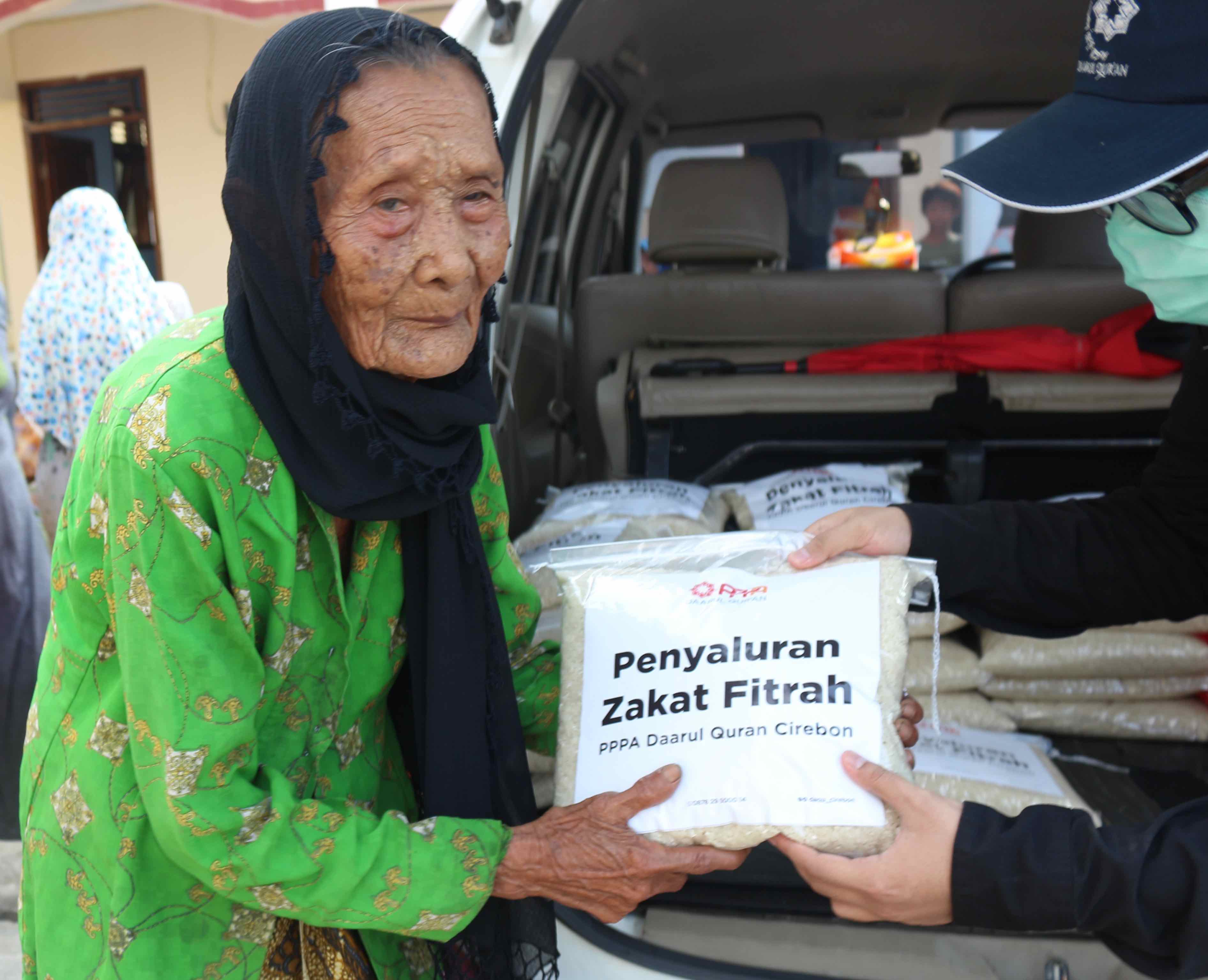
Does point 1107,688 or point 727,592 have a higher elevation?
point 727,592

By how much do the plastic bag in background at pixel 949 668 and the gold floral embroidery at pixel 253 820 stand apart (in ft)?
5.20

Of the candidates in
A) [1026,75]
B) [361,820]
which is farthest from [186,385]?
[1026,75]

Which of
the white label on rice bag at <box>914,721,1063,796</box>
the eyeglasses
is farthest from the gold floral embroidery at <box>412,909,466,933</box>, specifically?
the eyeglasses

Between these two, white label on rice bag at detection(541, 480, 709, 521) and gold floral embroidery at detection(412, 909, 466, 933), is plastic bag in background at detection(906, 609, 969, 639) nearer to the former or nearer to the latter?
white label on rice bag at detection(541, 480, 709, 521)

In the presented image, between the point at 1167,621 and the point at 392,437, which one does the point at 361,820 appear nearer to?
the point at 392,437

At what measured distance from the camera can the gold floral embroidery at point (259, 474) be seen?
3.33 ft

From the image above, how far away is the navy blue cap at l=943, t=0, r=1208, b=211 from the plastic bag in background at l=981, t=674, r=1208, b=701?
1340mm

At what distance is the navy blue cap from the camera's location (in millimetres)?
1177

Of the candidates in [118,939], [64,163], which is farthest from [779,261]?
[64,163]

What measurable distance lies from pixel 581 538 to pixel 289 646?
5.14 ft

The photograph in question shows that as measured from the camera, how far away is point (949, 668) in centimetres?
234

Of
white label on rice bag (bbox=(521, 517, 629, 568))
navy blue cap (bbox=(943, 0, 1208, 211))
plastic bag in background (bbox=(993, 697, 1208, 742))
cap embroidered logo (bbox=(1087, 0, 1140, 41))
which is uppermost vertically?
cap embroidered logo (bbox=(1087, 0, 1140, 41))

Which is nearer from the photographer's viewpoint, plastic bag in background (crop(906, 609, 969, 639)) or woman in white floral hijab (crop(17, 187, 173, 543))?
plastic bag in background (crop(906, 609, 969, 639))

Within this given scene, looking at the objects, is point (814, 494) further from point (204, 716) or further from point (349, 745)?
point (204, 716)
